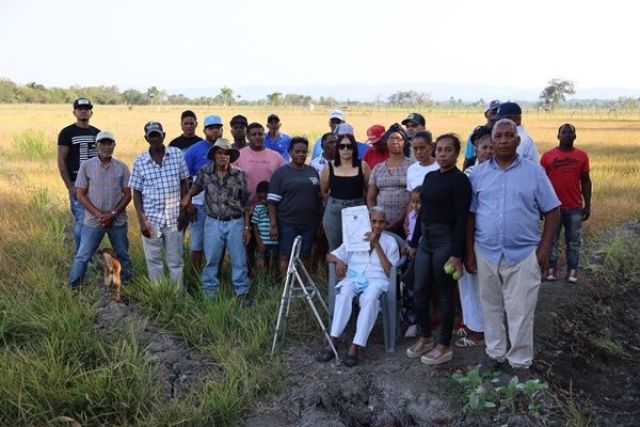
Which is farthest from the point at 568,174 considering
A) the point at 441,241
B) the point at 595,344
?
the point at 441,241

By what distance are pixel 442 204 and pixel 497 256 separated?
0.57 m

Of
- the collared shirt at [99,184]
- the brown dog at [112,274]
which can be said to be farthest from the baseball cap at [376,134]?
the brown dog at [112,274]

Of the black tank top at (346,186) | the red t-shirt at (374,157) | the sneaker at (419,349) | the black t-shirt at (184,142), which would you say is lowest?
the sneaker at (419,349)

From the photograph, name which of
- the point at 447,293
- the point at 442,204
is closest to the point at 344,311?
the point at 447,293

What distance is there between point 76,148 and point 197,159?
1317mm

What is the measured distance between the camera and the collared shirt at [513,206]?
409 centimetres

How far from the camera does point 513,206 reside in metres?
4.09

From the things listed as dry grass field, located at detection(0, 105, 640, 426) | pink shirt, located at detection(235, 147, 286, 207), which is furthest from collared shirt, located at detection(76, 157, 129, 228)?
pink shirt, located at detection(235, 147, 286, 207)

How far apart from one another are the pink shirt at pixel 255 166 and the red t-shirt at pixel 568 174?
10.1ft

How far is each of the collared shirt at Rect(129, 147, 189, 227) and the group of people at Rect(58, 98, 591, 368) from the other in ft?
0.04

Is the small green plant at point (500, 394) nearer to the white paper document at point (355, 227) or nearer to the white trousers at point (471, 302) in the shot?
the white trousers at point (471, 302)

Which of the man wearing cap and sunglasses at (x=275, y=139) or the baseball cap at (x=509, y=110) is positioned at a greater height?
the baseball cap at (x=509, y=110)

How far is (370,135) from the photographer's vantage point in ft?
20.3

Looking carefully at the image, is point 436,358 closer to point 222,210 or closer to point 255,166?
point 222,210
